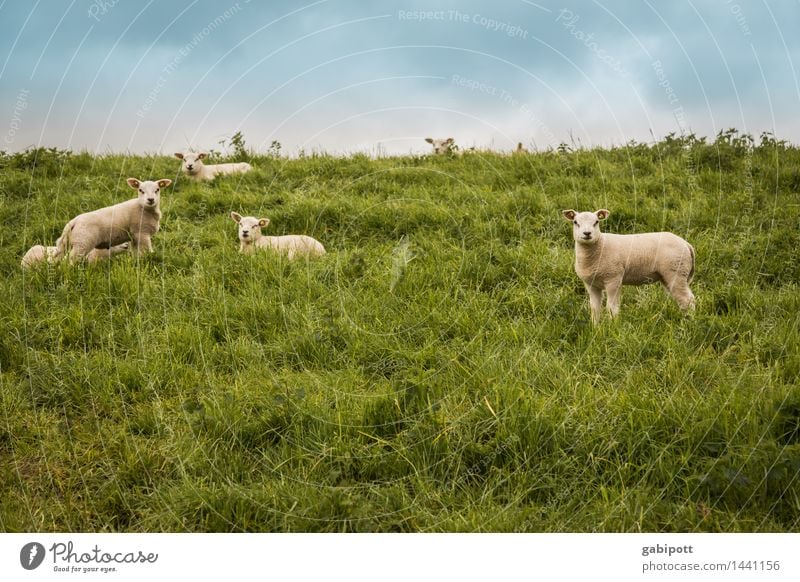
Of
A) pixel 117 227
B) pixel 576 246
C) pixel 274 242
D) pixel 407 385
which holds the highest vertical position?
pixel 117 227

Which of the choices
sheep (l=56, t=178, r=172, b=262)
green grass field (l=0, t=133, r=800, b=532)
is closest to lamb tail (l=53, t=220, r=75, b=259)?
sheep (l=56, t=178, r=172, b=262)

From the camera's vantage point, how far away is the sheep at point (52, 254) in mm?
7699

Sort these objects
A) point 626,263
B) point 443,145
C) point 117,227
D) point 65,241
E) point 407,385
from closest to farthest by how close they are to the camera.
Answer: point 407,385 → point 626,263 → point 65,241 → point 117,227 → point 443,145

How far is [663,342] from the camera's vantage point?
17.8 feet

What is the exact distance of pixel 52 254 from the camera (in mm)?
7949

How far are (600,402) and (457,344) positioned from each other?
1.48m

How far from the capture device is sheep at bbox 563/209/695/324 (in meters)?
6.35

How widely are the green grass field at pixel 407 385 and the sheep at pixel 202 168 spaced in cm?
367

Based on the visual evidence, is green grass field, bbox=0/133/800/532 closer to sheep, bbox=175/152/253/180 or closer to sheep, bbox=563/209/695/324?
sheep, bbox=563/209/695/324

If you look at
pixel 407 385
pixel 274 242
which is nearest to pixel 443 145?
pixel 274 242

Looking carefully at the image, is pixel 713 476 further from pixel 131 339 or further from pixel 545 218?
pixel 545 218

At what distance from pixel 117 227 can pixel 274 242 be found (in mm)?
2116

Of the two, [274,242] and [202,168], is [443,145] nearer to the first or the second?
[202,168]

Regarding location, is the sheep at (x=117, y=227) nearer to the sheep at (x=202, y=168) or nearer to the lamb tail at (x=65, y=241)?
the lamb tail at (x=65, y=241)
